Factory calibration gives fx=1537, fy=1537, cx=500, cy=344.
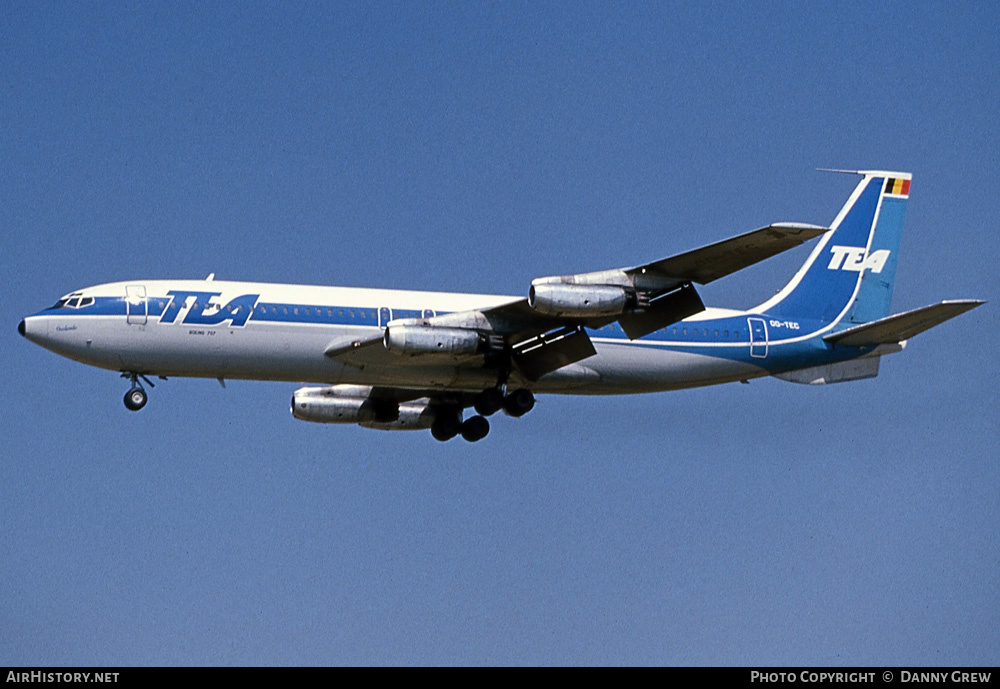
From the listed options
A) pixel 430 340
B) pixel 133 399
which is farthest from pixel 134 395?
pixel 430 340

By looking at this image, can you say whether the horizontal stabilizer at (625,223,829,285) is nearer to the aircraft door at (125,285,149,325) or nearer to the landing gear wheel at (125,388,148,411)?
the aircraft door at (125,285,149,325)

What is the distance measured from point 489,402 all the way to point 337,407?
6826mm

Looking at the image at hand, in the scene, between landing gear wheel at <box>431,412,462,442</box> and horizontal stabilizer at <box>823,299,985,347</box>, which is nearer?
horizontal stabilizer at <box>823,299,985,347</box>

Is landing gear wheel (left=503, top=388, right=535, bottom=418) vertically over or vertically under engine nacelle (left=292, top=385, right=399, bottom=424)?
under

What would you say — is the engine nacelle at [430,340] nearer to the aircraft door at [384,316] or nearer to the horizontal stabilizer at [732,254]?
the aircraft door at [384,316]

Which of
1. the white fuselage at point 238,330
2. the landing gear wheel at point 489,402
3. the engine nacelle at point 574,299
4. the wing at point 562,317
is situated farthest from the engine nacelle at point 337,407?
the engine nacelle at point 574,299

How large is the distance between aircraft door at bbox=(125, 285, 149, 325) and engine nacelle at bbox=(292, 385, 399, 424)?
27.7 ft

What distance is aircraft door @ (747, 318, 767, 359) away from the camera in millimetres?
50375

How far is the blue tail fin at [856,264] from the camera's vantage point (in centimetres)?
5238

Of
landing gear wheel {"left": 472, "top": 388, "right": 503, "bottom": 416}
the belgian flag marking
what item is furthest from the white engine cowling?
the belgian flag marking

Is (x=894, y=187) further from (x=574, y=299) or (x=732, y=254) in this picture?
(x=574, y=299)

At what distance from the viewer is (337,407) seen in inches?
2060
